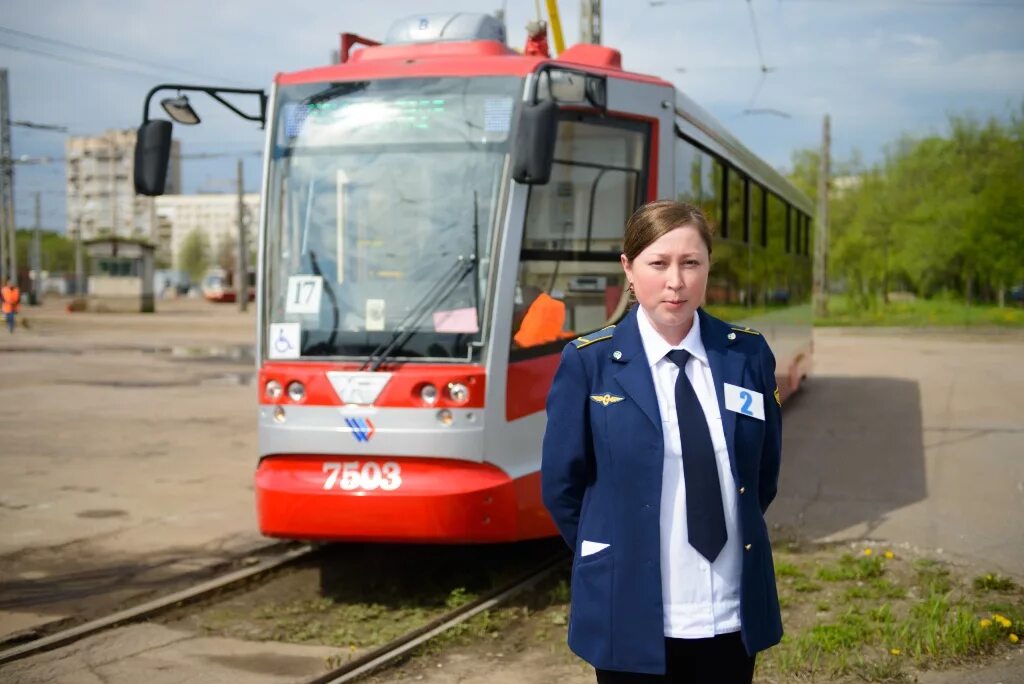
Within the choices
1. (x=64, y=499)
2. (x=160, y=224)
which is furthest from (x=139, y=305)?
(x=160, y=224)

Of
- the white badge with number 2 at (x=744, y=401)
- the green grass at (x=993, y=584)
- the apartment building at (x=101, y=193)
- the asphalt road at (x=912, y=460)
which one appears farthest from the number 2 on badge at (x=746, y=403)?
the apartment building at (x=101, y=193)

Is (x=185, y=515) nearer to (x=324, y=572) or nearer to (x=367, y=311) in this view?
(x=324, y=572)

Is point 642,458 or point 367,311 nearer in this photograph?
point 642,458

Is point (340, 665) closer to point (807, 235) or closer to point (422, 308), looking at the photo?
point (422, 308)

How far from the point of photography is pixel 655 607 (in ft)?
9.09

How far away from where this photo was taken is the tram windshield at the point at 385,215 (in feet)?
22.5

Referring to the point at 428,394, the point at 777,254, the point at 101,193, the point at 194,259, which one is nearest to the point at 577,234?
the point at 428,394

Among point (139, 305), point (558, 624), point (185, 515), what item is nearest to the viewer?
point (558, 624)

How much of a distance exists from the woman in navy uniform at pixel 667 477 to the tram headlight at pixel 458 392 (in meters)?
3.70

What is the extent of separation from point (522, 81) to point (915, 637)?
3.84 m

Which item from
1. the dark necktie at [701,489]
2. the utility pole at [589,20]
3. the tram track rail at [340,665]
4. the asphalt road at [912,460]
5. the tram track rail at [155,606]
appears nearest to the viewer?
the dark necktie at [701,489]

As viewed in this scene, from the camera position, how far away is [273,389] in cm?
691

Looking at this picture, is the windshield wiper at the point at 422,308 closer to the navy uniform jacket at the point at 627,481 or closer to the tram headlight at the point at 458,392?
the tram headlight at the point at 458,392

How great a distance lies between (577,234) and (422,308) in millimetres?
1178
